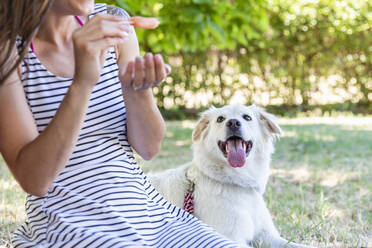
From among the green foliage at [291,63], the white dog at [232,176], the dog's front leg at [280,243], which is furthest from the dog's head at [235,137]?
the green foliage at [291,63]

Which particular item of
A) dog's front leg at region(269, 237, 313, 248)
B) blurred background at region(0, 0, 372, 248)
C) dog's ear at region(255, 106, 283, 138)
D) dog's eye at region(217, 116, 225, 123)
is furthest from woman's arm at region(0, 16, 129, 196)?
blurred background at region(0, 0, 372, 248)

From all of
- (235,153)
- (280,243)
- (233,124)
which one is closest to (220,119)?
(233,124)

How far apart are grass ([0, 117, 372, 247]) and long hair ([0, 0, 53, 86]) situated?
1.63 meters

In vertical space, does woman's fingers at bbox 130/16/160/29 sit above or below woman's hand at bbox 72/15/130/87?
above

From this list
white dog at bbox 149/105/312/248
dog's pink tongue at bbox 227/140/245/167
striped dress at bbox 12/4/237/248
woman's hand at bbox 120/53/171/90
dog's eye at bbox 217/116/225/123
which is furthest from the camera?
dog's eye at bbox 217/116/225/123

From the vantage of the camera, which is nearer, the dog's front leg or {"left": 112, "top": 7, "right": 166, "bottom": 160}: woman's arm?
{"left": 112, "top": 7, "right": 166, "bottom": 160}: woman's arm

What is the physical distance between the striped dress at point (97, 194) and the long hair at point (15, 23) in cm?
14

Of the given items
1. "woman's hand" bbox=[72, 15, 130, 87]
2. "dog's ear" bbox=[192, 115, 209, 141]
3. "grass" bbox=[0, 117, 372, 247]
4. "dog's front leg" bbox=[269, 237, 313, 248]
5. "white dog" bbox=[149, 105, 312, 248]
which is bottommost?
"grass" bbox=[0, 117, 372, 247]

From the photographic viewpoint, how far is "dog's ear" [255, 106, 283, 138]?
125 inches

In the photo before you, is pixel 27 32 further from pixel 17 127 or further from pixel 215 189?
pixel 215 189

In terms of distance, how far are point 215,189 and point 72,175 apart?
1.50 m

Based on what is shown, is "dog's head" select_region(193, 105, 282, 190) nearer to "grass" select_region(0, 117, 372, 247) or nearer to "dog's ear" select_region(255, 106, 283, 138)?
"dog's ear" select_region(255, 106, 283, 138)

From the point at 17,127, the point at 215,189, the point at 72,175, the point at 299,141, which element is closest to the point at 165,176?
the point at 215,189

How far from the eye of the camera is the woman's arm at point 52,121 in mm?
1282
